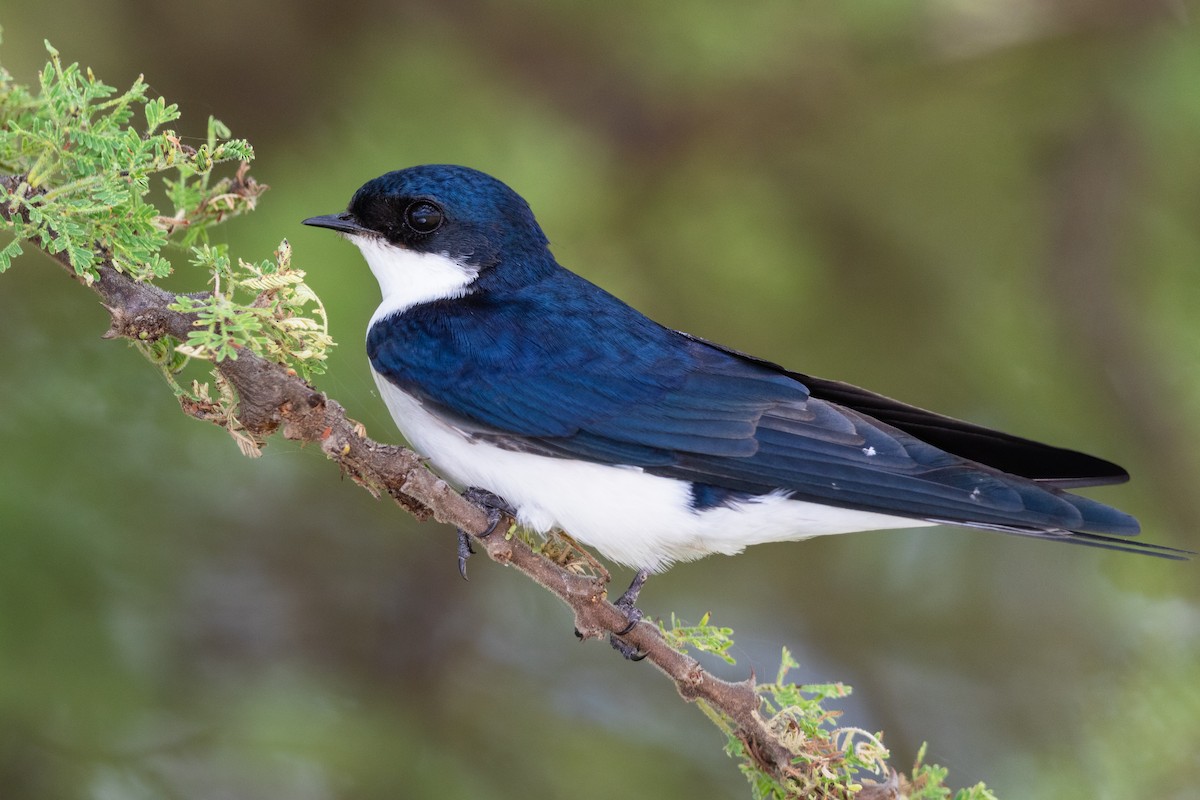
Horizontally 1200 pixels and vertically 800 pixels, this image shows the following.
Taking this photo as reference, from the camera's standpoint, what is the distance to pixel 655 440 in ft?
6.64

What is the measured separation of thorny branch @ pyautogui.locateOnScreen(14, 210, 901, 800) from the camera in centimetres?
144

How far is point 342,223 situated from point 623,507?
728 millimetres

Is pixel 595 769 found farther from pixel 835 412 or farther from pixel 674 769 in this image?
pixel 835 412

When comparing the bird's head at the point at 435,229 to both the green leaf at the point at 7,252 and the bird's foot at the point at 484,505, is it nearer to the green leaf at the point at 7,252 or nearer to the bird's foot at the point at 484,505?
the bird's foot at the point at 484,505

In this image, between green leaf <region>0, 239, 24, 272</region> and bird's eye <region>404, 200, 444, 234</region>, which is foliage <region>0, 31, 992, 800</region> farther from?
bird's eye <region>404, 200, 444, 234</region>

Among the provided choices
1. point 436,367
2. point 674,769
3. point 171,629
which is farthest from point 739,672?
point 436,367

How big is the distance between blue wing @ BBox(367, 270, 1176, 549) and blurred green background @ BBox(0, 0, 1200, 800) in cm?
63

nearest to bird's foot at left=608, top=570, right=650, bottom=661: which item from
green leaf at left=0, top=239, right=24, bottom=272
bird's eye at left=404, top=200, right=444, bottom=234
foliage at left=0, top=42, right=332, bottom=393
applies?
foliage at left=0, top=42, right=332, bottom=393

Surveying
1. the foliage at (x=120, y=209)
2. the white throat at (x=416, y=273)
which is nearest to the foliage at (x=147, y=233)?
the foliage at (x=120, y=209)

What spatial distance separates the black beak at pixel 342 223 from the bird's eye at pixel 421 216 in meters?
0.08

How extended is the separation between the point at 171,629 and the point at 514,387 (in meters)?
1.22

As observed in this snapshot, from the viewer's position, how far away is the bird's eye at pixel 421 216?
2.25 meters

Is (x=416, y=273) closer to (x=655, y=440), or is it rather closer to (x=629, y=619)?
(x=655, y=440)

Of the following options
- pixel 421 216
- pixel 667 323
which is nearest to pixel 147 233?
pixel 421 216
